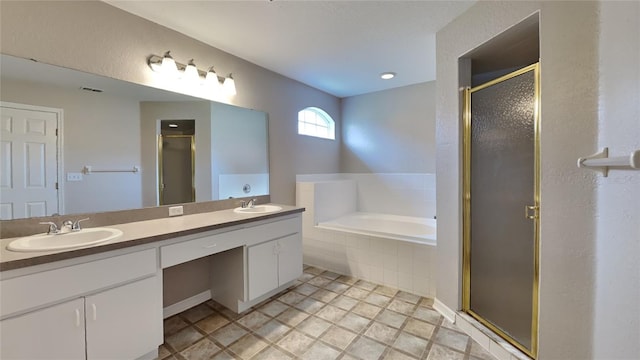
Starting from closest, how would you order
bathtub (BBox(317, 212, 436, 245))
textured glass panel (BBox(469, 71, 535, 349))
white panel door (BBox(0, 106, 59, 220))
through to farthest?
white panel door (BBox(0, 106, 59, 220)) → textured glass panel (BBox(469, 71, 535, 349)) → bathtub (BBox(317, 212, 436, 245))

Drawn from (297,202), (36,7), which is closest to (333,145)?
(297,202)

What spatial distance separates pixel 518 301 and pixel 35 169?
3.17m

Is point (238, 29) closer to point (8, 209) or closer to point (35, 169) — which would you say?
point (35, 169)

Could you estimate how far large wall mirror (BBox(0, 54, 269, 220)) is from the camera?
4.89 feet

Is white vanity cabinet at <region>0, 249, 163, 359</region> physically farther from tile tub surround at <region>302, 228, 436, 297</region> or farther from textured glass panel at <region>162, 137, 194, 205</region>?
tile tub surround at <region>302, 228, 436, 297</region>

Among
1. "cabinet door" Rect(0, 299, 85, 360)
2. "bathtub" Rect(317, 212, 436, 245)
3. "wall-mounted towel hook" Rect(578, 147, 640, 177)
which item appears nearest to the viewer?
"wall-mounted towel hook" Rect(578, 147, 640, 177)

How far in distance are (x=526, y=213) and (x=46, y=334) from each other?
2.65 m

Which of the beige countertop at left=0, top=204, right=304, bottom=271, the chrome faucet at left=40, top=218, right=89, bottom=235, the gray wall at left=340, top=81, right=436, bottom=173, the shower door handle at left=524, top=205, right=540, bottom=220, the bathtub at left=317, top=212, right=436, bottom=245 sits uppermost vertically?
the gray wall at left=340, top=81, right=436, bottom=173

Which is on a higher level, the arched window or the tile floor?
the arched window

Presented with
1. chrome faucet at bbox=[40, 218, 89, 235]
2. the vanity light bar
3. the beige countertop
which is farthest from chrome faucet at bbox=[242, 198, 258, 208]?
chrome faucet at bbox=[40, 218, 89, 235]

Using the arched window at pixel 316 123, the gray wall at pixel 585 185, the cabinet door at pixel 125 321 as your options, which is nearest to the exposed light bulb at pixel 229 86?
the arched window at pixel 316 123

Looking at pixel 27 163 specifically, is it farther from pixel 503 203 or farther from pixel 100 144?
pixel 503 203

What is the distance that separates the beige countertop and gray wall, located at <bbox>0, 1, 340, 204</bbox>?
0.96 meters

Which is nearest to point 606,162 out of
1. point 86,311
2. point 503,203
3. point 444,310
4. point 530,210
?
point 530,210
